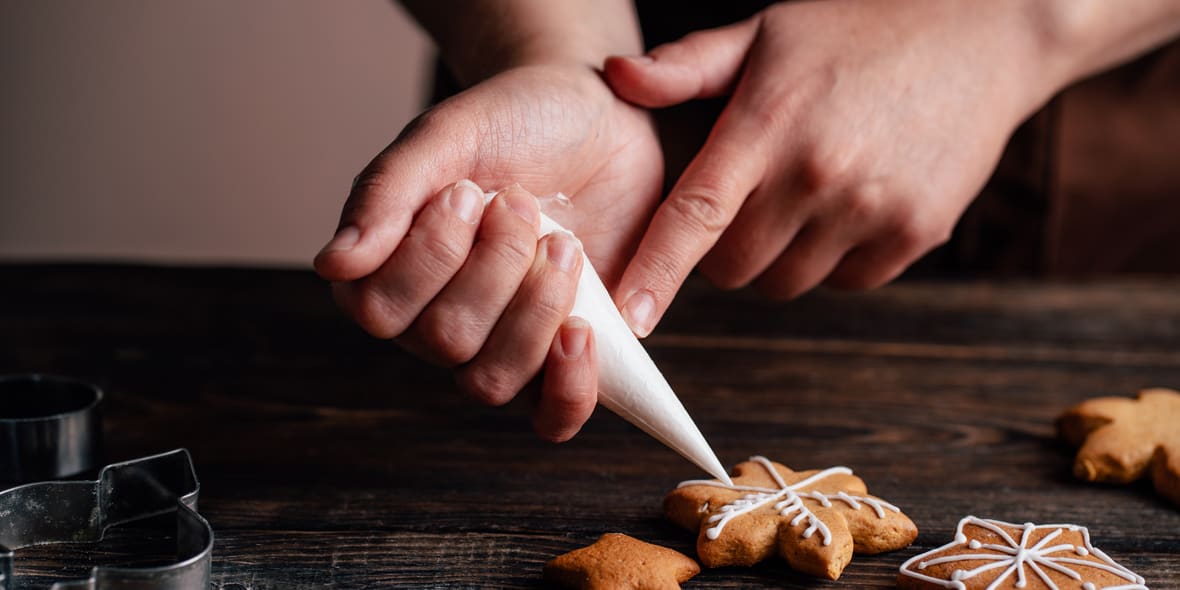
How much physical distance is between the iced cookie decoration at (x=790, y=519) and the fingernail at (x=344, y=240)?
0.38m

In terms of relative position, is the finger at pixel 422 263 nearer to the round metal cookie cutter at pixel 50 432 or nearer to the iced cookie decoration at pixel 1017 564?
the round metal cookie cutter at pixel 50 432

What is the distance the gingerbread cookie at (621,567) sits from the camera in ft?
2.79

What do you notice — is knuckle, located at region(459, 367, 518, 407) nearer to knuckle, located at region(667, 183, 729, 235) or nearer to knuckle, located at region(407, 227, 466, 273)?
knuckle, located at region(407, 227, 466, 273)

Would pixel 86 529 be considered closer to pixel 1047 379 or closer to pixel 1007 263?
pixel 1047 379

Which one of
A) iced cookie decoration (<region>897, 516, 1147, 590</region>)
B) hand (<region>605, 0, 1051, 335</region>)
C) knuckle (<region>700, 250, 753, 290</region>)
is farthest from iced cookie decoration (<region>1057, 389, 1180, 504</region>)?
knuckle (<region>700, 250, 753, 290</region>)

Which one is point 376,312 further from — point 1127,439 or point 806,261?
point 1127,439

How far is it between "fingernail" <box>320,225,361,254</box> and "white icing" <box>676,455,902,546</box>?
38 centimetres

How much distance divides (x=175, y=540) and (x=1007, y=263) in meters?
1.40

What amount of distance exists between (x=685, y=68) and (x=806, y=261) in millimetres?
291

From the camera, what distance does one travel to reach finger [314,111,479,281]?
86 centimetres

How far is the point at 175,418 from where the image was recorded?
1.24 metres

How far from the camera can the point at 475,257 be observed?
36.6 inches

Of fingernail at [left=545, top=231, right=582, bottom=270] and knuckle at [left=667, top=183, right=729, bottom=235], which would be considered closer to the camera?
fingernail at [left=545, top=231, right=582, bottom=270]

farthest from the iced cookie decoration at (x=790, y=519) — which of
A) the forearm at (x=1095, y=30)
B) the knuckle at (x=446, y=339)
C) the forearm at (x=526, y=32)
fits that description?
the forearm at (x=1095, y=30)
